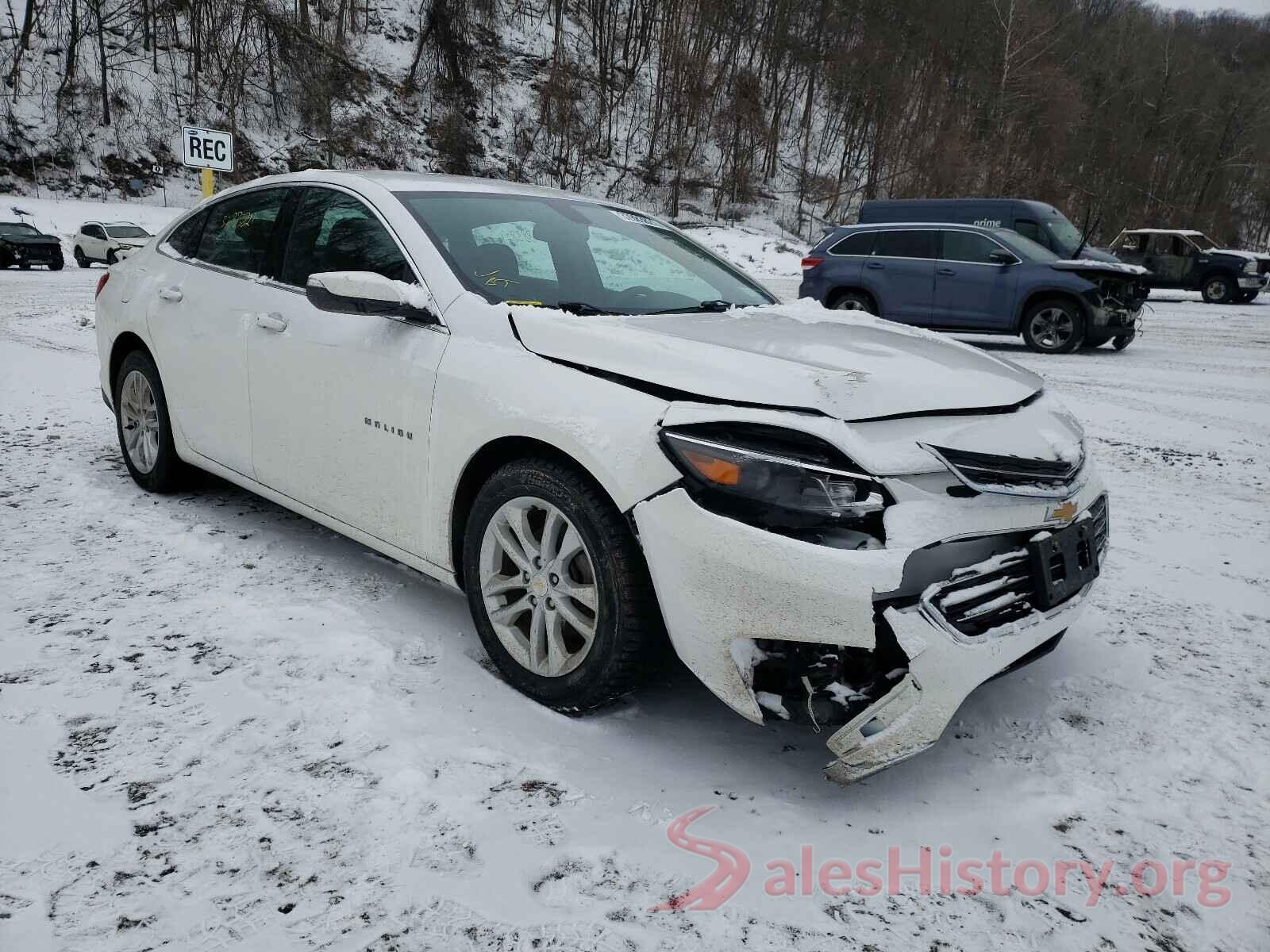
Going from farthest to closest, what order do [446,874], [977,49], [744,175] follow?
[977,49] → [744,175] → [446,874]

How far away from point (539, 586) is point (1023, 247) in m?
11.5

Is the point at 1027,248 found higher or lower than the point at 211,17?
lower

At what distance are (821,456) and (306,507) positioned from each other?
7.22ft

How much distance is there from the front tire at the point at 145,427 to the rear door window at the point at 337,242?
3.97 ft

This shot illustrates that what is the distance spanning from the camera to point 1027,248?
12148 mm

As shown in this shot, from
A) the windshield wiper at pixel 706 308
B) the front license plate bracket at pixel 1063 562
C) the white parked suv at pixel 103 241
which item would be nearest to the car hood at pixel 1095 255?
the windshield wiper at pixel 706 308

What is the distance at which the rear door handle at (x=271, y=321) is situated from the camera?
3.44m

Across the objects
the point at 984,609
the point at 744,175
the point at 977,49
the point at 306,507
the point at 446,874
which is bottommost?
the point at 446,874

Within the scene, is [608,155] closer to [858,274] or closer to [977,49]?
[977,49]

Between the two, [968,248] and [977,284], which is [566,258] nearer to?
[977,284]

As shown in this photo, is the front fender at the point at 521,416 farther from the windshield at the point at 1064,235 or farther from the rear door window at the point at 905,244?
the windshield at the point at 1064,235

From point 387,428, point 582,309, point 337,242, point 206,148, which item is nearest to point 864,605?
point 582,309

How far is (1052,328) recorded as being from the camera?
11.8 m

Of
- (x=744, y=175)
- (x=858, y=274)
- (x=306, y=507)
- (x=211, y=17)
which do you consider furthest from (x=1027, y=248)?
(x=211, y=17)
